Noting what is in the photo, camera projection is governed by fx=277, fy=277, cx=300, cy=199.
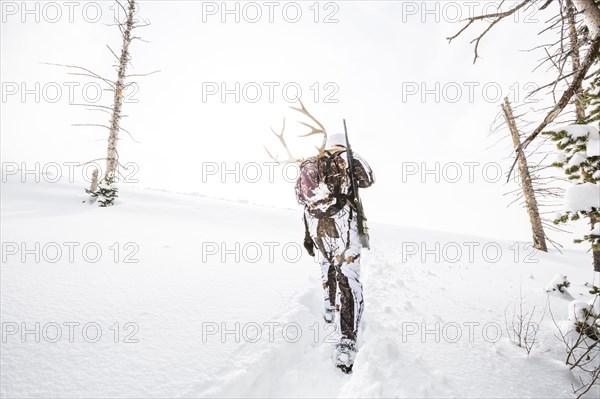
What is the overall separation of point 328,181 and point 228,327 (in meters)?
1.77

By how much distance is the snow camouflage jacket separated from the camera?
2.99m

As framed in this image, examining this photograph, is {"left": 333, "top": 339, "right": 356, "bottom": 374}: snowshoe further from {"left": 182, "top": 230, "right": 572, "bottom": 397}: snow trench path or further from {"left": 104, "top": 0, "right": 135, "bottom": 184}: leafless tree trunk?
{"left": 104, "top": 0, "right": 135, "bottom": 184}: leafless tree trunk

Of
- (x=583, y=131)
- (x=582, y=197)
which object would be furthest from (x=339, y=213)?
(x=583, y=131)

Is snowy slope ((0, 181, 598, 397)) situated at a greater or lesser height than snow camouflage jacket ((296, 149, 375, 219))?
lesser

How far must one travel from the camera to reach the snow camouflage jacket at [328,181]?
299 centimetres

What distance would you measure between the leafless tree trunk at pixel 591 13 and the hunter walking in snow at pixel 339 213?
6.55 feet

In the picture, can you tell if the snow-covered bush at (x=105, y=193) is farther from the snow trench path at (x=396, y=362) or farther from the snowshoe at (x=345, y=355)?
the snowshoe at (x=345, y=355)

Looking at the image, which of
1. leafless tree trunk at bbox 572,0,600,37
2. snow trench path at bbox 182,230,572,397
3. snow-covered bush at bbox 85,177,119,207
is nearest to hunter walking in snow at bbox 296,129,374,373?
snow trench path at bbox 182,230,572,397

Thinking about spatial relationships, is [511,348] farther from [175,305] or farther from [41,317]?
[41,317]

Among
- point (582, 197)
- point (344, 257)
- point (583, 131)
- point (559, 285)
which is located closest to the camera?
point (582, 197)

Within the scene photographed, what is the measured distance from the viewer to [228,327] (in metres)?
2.64

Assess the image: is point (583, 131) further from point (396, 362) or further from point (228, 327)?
point (228, 327)

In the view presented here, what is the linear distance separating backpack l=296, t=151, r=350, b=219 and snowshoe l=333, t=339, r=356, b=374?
1.25m

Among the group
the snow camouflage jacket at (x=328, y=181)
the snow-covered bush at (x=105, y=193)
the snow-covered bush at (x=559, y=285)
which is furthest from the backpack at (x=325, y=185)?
the snow-covered bush at (x=105, y=193)
